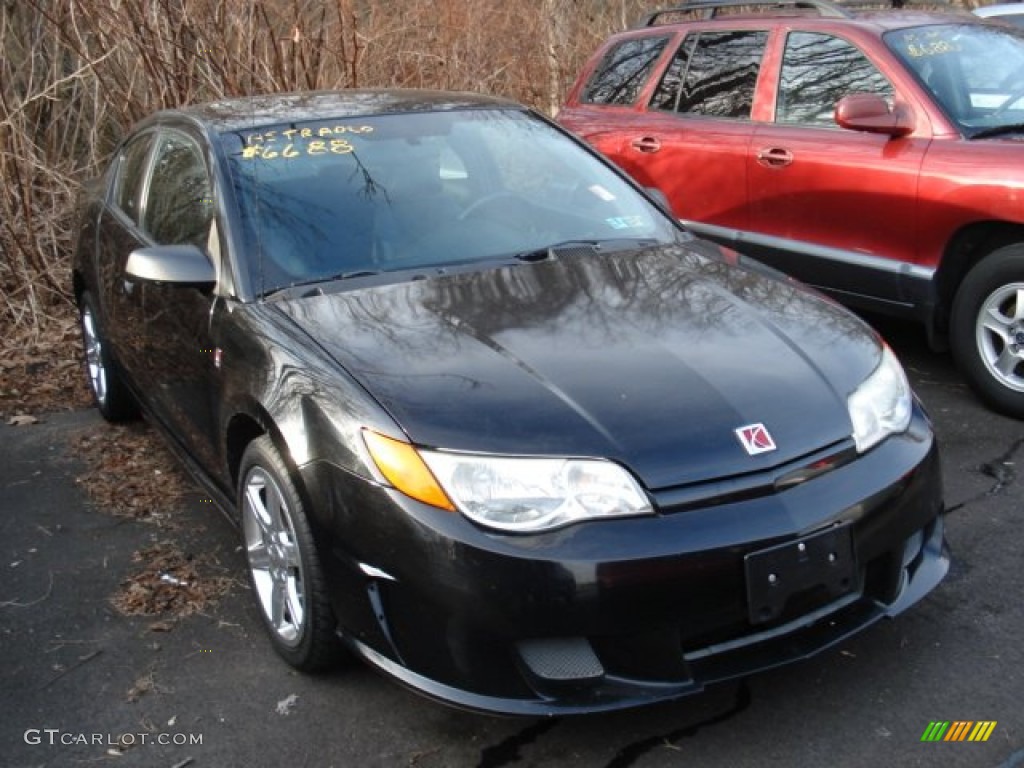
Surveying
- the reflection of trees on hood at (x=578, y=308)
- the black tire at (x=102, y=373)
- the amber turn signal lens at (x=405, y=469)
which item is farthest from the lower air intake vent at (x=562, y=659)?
the black tire at (x=102, y=373)

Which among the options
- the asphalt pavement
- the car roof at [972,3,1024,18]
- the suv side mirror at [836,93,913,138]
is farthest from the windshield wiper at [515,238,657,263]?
the car roof at [972,3,1024,18]

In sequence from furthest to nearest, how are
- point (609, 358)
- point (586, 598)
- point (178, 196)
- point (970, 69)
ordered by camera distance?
point (970, 69)
point (178, 196)
point (609, 358)
point (586, 598)

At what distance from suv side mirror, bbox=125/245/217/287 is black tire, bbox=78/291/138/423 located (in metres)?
1.61

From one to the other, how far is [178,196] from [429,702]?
222cm

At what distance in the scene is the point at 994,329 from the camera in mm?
4945

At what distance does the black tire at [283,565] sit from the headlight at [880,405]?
58.7 inches

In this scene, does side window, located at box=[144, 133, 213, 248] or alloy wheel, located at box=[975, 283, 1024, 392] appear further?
alloy wheel, located at box=[975, 283, 1024, 392]

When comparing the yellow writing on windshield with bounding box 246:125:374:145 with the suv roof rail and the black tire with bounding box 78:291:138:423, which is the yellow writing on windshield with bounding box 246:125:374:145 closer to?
the black tire with bounding box 78:291:138:423

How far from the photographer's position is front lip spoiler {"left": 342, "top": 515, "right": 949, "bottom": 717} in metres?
2.65

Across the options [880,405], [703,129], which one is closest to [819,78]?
[703,129]

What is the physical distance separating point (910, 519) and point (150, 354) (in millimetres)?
2873

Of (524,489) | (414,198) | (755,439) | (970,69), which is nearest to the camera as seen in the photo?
(524,489)

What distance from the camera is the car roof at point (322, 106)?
4.17 meters

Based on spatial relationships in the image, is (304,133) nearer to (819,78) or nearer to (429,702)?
(429,702)
